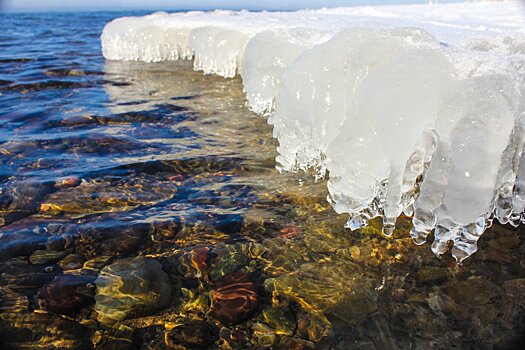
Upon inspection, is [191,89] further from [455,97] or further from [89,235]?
[455,97]

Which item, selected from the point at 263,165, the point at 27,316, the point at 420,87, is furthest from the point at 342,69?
the point at 27,316

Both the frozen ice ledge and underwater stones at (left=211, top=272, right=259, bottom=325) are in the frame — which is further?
underwater stones at (left=211, top=272, right=259, bottom=325)

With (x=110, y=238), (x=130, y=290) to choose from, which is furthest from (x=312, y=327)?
(x=110, y=238)

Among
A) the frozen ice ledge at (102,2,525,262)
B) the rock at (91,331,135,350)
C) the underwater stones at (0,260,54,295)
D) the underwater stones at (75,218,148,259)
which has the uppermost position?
the frozen ice ledge at (102,2,525,262)

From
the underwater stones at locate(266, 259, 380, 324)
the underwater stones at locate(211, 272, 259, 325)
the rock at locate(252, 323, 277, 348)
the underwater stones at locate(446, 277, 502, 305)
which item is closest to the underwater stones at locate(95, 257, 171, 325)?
the underwater stones at locate(211, 272, 259, 325)

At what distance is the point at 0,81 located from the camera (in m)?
7.05

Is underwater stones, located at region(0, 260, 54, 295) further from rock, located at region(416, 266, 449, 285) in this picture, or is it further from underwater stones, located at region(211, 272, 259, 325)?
rock, located at region(416, 266, 449, 285)

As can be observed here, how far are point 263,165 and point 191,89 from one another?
341 cm

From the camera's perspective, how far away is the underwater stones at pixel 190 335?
1824 millimetres

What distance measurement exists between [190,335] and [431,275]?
1.33 meters

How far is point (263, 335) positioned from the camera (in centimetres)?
189

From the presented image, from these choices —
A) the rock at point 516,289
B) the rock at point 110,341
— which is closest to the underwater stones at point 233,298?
the rock at point 110,341

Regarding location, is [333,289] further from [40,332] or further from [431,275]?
[40,332]

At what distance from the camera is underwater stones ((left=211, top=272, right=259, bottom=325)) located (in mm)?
1983
